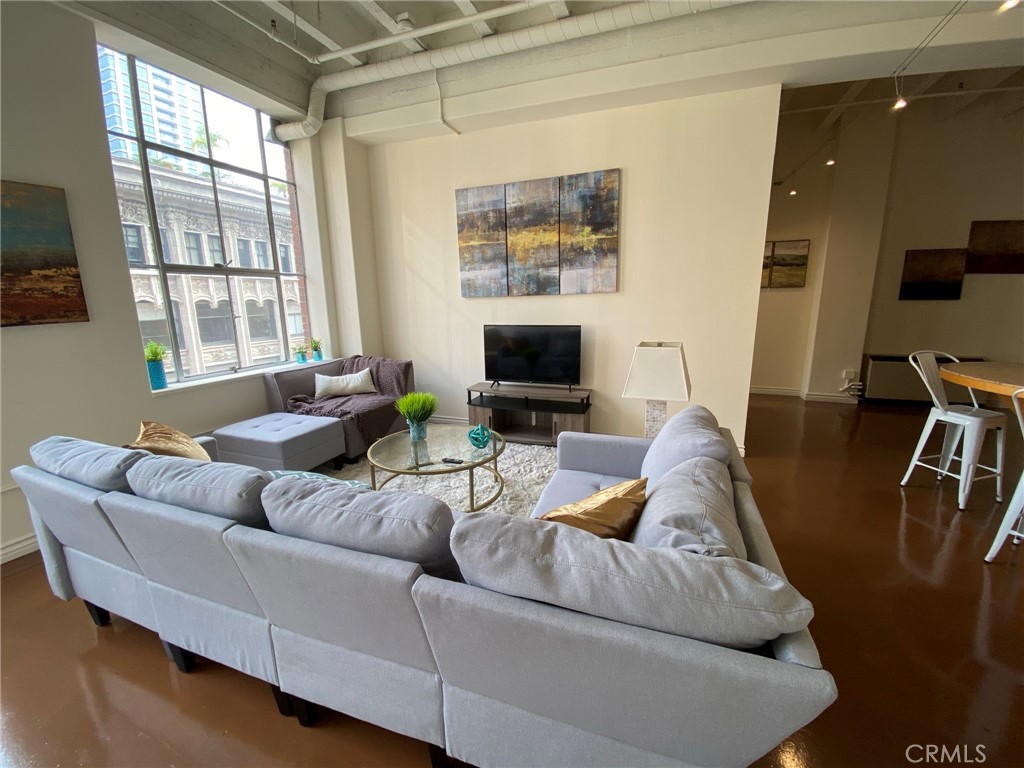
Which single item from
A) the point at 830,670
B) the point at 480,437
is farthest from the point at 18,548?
the point at 830,670

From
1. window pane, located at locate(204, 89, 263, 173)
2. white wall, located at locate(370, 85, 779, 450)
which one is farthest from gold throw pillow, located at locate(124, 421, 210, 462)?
window pane, located at locate(204, 89, 263, 173)

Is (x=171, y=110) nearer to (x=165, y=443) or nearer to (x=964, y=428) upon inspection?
(x=165, y=443)

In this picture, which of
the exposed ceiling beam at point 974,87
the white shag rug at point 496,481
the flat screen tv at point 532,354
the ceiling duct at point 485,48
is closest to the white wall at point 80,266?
the white shag rug at point 496,481

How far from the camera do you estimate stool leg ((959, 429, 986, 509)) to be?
8.57ft

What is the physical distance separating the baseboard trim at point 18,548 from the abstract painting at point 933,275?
338 inches

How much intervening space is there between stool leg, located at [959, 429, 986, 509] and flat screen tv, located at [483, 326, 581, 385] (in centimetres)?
273

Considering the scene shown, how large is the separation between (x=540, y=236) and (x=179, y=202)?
313cm

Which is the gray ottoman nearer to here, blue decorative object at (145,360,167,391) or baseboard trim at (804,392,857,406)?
blue decorative object at (145,360,167,391)

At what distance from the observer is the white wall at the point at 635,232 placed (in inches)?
134

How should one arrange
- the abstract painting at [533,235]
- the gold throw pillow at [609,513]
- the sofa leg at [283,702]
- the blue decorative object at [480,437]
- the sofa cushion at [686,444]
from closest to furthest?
the gold throw pillow at [609,513]
the sofa leg at [283,702]
the sofa cushion at [686,444]
the blue decorative object at [480,437]
the abstract painting at [533,235]

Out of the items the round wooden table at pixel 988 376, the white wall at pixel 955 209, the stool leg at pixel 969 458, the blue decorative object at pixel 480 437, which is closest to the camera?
the round wooden table at pixel 988 376

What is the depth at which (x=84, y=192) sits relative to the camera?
2.65 m

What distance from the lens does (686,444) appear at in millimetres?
1655

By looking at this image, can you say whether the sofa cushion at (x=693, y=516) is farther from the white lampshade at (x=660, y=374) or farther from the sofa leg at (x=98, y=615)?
the sofa leg at (x=98, y=615)
